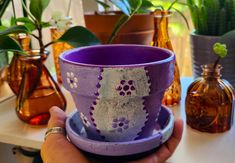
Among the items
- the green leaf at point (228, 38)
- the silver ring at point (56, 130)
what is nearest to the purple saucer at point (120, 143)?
the silver ring at point (56, 130)

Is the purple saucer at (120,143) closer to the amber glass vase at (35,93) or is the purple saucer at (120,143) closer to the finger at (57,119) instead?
the finger at (57,119)

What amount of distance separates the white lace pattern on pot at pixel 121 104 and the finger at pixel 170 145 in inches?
1.7

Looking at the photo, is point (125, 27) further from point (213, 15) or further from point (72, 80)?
point (72, 80)

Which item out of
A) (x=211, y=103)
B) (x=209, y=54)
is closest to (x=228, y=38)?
(x=209, y=54)

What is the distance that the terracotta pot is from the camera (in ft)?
2.42

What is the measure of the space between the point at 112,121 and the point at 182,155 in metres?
0.15

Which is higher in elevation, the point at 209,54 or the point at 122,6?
the point at 122,6

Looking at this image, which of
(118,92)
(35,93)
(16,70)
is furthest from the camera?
(16,70)

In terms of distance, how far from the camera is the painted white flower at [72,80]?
34 centimetres

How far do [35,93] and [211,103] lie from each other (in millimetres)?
315

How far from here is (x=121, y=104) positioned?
0.34 meters

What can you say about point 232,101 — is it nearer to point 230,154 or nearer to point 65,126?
point 230,154

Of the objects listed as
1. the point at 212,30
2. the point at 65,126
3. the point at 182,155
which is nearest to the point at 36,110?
the point at 65,126

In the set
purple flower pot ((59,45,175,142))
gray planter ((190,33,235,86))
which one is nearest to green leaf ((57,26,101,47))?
purple flower pot ((59,45,175,142))
